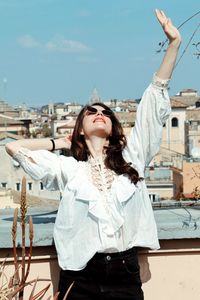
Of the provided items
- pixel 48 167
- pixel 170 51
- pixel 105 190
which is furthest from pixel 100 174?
pixel 170 51

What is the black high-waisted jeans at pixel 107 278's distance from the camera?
2098mm

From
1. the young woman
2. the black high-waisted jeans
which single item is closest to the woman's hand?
the young woman

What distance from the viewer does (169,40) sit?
7.34 ft

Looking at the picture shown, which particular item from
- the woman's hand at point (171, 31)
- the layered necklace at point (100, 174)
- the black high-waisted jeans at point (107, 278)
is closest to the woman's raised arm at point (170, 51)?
the woman's hand at point (171, 31)

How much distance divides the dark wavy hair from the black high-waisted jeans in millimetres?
286

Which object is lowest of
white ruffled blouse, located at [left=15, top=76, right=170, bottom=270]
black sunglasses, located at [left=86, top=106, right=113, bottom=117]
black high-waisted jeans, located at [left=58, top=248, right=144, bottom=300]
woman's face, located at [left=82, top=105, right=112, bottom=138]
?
black high-waisted jeans, located at [left=58, top=248, right=144, bottom=300]

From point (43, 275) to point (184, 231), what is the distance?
0.54 m

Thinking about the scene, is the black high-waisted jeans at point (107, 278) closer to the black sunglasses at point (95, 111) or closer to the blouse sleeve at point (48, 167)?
the blouse sleeve at point (48, 167)

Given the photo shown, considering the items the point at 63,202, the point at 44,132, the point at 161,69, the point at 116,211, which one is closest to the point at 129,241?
the point at 116,211

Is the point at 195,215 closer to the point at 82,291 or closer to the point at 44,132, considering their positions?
the point at 82,291

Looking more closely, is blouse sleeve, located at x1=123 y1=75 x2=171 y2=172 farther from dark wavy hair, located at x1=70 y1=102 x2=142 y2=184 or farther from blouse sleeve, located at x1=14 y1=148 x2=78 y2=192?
blouse sleeve, located at x1=14 y1=148 x2=78 y2=192

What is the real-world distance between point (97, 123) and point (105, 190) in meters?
0.25

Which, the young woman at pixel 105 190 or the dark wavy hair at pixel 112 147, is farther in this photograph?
the dark wavy hair at pixel 112 147

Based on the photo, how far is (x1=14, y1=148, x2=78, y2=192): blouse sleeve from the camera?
7.25 ft
